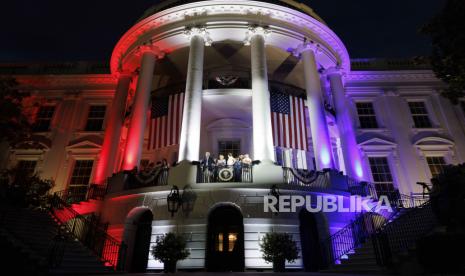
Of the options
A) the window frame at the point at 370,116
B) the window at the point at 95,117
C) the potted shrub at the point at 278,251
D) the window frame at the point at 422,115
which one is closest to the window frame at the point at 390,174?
the window frame at the point at 370,116

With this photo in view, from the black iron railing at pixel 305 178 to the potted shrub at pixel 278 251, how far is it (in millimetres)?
A: 2643

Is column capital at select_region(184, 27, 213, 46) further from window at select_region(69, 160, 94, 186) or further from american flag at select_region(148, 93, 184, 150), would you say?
window at select_region(69, 160, 94, 186)

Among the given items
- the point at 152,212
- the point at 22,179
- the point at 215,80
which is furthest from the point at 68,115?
the point at 152,212

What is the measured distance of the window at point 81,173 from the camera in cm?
1895

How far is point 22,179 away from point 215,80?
Answer: 36.0 feet

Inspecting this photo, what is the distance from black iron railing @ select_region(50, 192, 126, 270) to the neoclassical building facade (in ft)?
1.65

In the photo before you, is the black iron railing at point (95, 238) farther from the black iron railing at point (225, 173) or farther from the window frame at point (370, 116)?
the window frame at point (370, 116)

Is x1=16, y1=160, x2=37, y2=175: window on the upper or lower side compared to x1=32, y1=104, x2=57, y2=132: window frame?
lower

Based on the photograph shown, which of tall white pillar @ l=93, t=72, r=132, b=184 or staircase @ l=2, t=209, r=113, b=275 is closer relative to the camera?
staircase @ l=2, t=209, r=113, b=275

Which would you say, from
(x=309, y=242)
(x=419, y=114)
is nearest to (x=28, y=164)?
(x=309, y=242)

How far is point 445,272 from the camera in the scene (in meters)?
7.24

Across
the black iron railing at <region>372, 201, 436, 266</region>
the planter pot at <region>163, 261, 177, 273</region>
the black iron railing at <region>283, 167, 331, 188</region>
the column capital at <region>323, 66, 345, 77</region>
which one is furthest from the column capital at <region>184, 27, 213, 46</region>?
the black iron railing at <region>372, 201, 436, 266</region>

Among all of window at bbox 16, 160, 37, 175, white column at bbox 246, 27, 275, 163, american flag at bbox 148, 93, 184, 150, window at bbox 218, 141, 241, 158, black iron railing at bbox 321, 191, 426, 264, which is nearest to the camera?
black iron railing at bbox 321, 191, 426, 264

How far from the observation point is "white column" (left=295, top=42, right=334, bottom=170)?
1448cm
